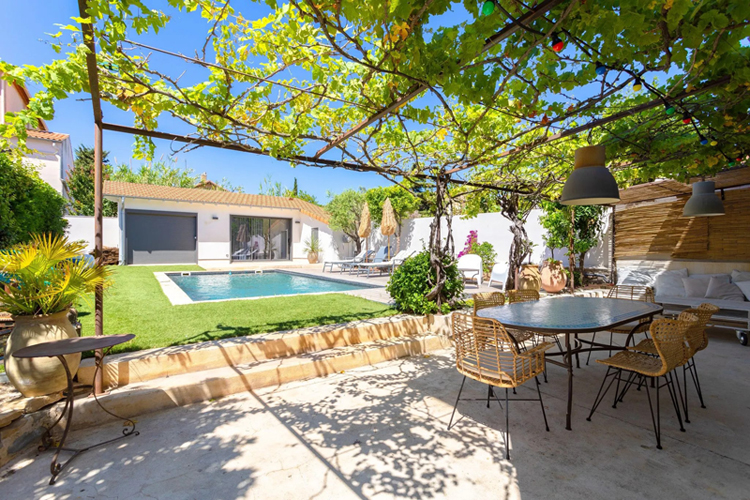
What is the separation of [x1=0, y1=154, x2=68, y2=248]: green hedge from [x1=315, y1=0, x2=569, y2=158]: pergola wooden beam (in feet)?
13.7

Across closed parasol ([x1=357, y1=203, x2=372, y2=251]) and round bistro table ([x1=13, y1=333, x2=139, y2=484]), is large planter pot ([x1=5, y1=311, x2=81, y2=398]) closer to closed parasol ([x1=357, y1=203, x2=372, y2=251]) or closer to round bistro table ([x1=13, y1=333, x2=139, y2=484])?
round bistro table ([x1=13, y1=333, x2=139, y2=484])

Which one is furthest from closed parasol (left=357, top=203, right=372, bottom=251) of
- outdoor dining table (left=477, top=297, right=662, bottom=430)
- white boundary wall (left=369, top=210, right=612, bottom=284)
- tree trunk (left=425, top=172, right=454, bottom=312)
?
outdoor dining table (left=477, top=297, right=662, bottom=430)

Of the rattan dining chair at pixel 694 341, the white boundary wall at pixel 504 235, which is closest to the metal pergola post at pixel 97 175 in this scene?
the rattan dining chair at pixel 694 341

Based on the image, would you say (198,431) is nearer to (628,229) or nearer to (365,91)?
(365,91)

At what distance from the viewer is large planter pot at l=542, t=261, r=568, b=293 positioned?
797 centimetres

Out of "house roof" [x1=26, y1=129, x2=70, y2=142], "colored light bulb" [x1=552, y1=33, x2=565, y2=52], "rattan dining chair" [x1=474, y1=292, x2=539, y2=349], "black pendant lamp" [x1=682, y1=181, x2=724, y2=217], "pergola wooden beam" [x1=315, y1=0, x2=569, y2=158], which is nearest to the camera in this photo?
"pergola wooden beam" [x1=315, y1=0, x2=569, y2=158]

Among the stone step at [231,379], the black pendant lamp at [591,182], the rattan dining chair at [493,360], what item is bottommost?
the stone step at [231,379]

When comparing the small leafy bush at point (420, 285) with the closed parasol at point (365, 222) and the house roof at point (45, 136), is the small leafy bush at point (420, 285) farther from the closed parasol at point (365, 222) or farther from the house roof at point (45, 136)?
the house roof at point (45, 136)

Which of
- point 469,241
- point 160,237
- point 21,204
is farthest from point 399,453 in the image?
point 160,237

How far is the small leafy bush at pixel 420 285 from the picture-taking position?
5430 mm

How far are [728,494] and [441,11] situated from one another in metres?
3.25

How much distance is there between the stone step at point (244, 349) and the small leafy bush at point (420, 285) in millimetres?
248

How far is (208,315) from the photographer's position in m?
5.31

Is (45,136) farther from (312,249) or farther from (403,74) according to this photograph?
(403,74)
